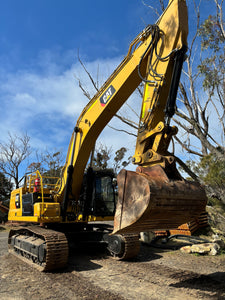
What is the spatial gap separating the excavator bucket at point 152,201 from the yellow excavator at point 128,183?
0.04 ft

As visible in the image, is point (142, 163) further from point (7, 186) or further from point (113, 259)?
point (7, 186)

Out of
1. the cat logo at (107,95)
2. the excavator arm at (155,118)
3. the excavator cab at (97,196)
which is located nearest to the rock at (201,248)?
the excavator cab at (97,196)

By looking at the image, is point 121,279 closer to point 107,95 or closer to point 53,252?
point 53,252

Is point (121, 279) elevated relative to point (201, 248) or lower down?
lower down

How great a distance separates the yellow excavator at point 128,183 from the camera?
11.9ft

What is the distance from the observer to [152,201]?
3.37 metres

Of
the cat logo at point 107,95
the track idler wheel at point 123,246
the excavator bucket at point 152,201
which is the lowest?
the track idler wheel at point 123,246

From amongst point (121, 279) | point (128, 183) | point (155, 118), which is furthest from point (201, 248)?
point (128, 183)

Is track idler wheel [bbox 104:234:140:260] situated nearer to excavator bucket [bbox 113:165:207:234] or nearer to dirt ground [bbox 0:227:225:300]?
dirt ground [bbox 0:227:225:300]

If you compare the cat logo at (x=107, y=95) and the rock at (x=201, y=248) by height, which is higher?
the cat logo at (x=107, y=95)

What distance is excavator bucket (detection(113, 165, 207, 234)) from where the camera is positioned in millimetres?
3420

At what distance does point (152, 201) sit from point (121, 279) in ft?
10.0

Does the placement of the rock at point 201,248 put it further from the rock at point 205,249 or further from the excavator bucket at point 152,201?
the excavator bucket at point 152,201

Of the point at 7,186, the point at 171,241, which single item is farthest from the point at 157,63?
the point at 7,186
